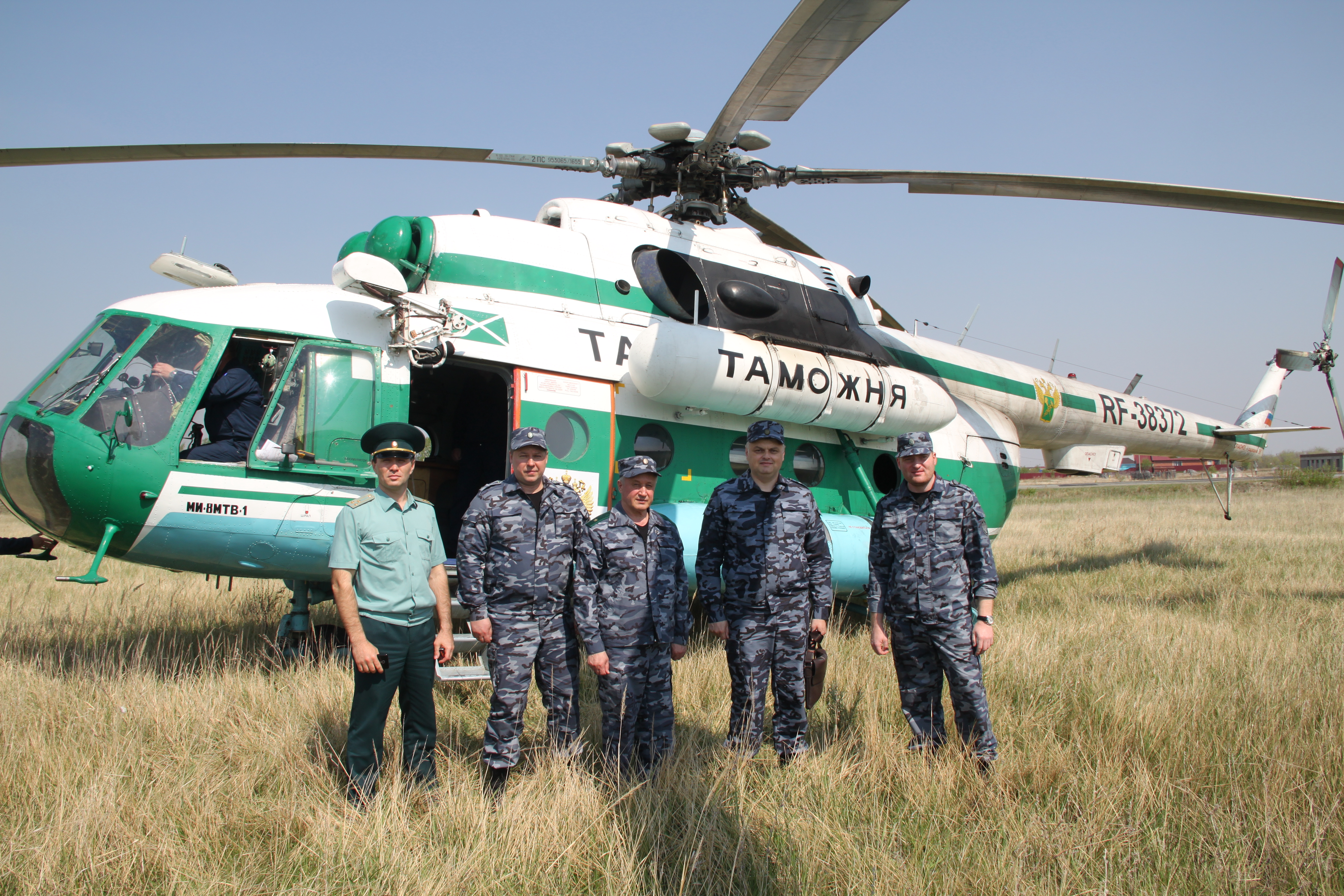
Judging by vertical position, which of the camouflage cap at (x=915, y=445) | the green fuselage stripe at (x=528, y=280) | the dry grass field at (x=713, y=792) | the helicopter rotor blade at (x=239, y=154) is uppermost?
the helicopter rotor blade at (x=239, y=154)

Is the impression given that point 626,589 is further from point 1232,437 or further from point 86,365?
point 1232,437

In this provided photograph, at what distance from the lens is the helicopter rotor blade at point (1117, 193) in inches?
207

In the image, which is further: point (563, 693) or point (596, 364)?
point (596, 364)

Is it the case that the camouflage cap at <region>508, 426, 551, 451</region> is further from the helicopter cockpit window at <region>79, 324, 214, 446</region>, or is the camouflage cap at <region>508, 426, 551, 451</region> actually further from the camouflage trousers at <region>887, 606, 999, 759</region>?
the helicopter cockpit window at <region>79, 324, 214, 446</region>

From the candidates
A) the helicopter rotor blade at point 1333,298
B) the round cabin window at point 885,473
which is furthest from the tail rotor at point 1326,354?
the round cabin window at point 885,473

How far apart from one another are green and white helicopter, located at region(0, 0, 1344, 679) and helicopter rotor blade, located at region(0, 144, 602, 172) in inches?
0.7

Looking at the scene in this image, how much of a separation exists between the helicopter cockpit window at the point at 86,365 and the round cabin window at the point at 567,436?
8.83 feet

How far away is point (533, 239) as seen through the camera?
6.32 m

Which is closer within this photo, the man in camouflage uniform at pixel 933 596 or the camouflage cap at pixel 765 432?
the man in camouflage uniform at pixel 933 596

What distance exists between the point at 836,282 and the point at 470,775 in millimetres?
6042

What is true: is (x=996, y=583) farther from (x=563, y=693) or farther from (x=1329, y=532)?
(x=1329, y=532)

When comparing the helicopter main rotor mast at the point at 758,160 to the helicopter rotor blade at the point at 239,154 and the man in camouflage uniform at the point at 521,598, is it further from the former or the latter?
the man in camouflage uniform at the point at 521,598

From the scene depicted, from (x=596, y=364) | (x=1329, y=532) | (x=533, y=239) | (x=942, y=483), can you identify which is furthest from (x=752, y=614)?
(x=1329, y=532)

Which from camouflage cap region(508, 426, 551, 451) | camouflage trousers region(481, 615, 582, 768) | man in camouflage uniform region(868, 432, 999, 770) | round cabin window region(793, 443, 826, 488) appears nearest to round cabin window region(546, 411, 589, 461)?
camouflage cap region(508, 426, 551, 451)
